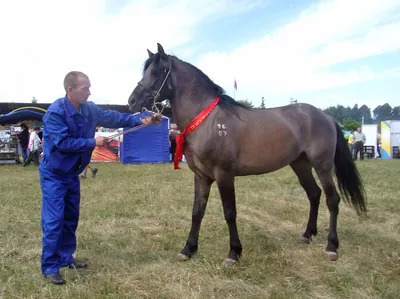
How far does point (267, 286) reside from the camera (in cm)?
366

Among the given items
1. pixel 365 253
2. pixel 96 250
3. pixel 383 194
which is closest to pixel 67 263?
pixel 96 250

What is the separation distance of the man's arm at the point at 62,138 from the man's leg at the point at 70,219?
45 cm

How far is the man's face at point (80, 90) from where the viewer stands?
377cm

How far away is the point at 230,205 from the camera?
4.37 meters

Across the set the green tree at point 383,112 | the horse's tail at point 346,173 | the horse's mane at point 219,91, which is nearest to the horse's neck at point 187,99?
the horse's mane at point 219,91

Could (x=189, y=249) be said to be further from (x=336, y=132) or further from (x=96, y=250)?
(x=336, y=132)

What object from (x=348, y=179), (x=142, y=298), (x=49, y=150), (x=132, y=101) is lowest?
(x=142, y=298)

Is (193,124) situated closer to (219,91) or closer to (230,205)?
(219,91)

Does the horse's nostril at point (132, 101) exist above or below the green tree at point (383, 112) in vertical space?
below

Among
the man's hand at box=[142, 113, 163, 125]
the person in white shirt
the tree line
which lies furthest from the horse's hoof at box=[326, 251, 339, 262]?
the tree line

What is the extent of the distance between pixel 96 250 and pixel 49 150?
5.58ft

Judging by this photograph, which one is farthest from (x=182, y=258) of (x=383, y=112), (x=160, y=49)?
(x=383, y=112)

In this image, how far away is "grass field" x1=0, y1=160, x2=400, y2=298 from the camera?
11.8ft

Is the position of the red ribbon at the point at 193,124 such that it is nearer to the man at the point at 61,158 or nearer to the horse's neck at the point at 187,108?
the horse's neck at the point at 187,108
